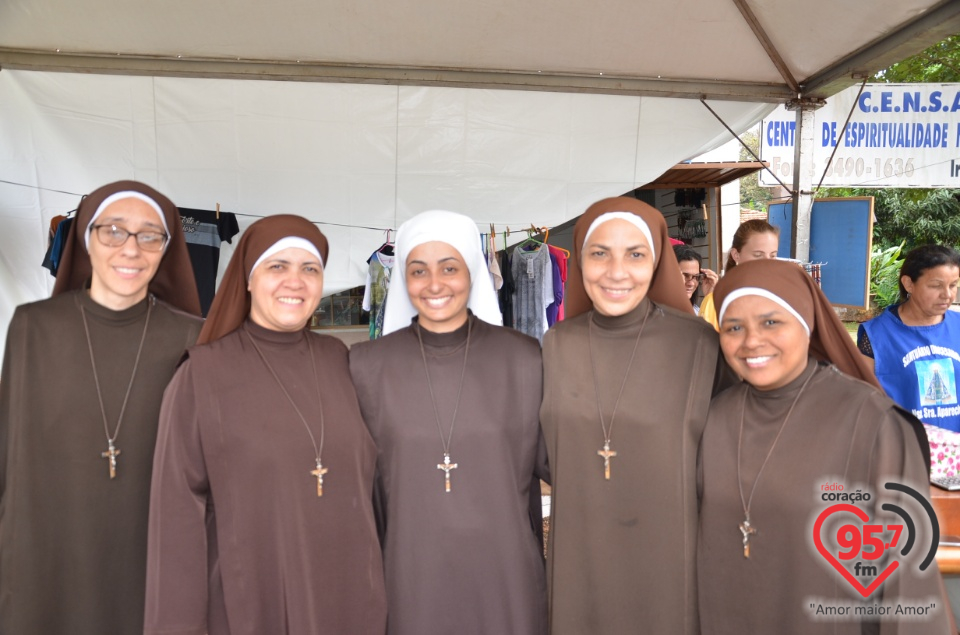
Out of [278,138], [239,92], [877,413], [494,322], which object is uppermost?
[239,92]

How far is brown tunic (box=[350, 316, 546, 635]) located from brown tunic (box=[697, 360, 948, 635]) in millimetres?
601

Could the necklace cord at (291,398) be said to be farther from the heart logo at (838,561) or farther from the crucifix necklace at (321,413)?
the heart logo at (838,561)

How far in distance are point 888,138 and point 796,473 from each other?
21.0 feet

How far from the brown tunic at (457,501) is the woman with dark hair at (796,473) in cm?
60

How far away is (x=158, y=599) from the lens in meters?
1.84

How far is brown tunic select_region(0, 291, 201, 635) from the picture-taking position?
6.59ft

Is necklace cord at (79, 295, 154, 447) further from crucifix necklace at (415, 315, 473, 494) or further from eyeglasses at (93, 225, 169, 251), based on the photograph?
crucifix necklace at (415, 315, 473, 494)

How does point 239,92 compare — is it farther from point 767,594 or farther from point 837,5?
point 767,594

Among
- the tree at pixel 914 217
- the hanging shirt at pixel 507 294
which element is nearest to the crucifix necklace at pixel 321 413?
the hanging shirt at pixel 507 294

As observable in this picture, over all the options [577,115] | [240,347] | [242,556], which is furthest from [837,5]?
[242,556]

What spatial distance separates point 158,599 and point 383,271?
11.5 feet

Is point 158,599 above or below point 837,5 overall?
below

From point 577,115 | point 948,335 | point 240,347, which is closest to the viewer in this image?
point 240,347

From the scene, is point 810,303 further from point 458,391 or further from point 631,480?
point 458,391
